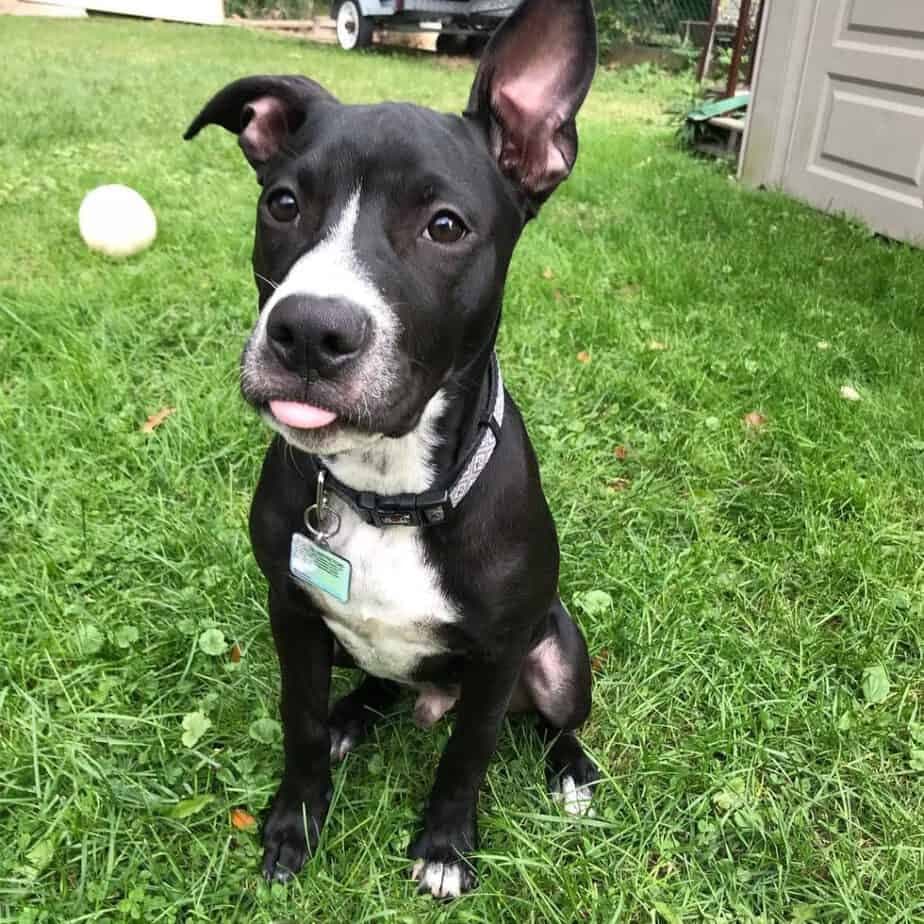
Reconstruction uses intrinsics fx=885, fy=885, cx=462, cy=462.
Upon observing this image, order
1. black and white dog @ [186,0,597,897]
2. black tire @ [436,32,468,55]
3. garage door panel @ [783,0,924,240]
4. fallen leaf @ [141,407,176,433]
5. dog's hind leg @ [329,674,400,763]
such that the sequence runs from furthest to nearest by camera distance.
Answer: black tire @ [436,32,468,55] < garage door panel @ [783,0,924,240] < fallen leaf @ [141,407,176,433] < dog's hind leg @ [329,674,400,763] < black and white dog @ [186,0,597,897]

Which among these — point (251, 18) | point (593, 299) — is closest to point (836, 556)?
point (593, 299)

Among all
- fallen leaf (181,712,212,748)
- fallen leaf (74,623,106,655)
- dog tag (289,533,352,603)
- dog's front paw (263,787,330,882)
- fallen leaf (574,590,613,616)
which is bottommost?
dog's front paw (263,787,330,882)

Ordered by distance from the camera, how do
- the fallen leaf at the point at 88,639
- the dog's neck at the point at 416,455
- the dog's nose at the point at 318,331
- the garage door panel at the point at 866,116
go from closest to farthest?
the dog's nose at the point at 318,331 < the dog's neck at the point at 416,455 < the fallen leaf at the point at 88,639 < the garage door panel at the point at 866,116

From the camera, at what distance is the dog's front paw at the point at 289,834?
1.99 metres

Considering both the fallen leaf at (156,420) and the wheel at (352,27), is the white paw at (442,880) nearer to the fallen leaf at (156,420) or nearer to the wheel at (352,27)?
the fallen leaf at (156,420)

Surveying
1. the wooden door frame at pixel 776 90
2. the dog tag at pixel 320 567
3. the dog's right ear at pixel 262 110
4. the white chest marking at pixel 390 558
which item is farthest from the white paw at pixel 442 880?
the wooden door frame at pixel 776 90

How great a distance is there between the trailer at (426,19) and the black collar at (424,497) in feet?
46.2

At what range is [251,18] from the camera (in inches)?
898

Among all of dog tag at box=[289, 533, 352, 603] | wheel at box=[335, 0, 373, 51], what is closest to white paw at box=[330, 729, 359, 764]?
dog tag at box=[289, 533, 352, 603]

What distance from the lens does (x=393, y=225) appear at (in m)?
1.51

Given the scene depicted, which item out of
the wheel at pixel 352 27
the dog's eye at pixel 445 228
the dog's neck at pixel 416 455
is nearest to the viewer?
the dog's eye at pixel 445 228

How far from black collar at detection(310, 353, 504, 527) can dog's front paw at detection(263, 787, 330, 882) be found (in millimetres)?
769

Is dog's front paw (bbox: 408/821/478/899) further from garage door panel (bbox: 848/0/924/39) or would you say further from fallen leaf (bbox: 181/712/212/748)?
garage door panel (bbox: 848/0/924/39)

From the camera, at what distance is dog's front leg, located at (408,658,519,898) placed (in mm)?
1921
